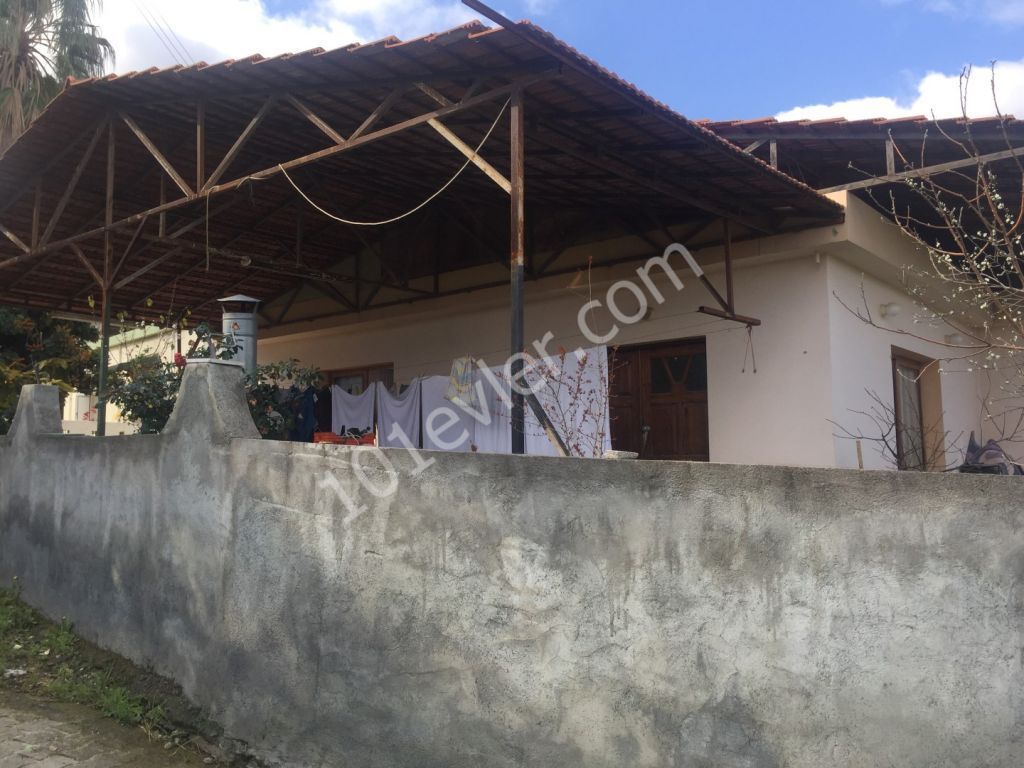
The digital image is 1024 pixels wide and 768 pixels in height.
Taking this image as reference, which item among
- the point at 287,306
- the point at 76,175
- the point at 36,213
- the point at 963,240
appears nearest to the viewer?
the point at 963,240

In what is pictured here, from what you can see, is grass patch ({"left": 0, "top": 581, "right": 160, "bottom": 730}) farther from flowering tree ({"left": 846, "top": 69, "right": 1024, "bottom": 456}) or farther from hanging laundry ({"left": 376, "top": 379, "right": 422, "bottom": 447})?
flowering tree ({"left": 846, "top": 69, "right": 1024, "bottom": 456})

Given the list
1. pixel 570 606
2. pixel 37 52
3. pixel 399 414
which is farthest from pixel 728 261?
pixel 37 52

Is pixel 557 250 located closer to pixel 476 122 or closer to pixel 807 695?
pixel 476 122

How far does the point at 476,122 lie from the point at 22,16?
443 inches

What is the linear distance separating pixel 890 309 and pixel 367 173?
5.53 m

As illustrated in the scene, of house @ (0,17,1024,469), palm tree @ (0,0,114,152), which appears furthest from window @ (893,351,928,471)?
palm tree @ (0,0,114,152)

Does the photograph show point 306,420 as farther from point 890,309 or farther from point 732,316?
point 890,309

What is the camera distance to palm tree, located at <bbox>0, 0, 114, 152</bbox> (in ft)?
43.0

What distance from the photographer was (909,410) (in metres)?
9.54

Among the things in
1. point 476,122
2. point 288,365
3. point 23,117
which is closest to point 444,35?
point 476,122

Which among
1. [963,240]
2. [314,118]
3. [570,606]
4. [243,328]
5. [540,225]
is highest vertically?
[540,225]

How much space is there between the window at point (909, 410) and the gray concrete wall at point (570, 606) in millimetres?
6530

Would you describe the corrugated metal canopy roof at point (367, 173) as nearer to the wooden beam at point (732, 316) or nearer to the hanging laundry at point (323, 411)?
the wooden beam at point (732, 316)

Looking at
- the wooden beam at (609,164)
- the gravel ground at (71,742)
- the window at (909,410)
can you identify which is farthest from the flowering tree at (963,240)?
the gravel ground at (71,742)
